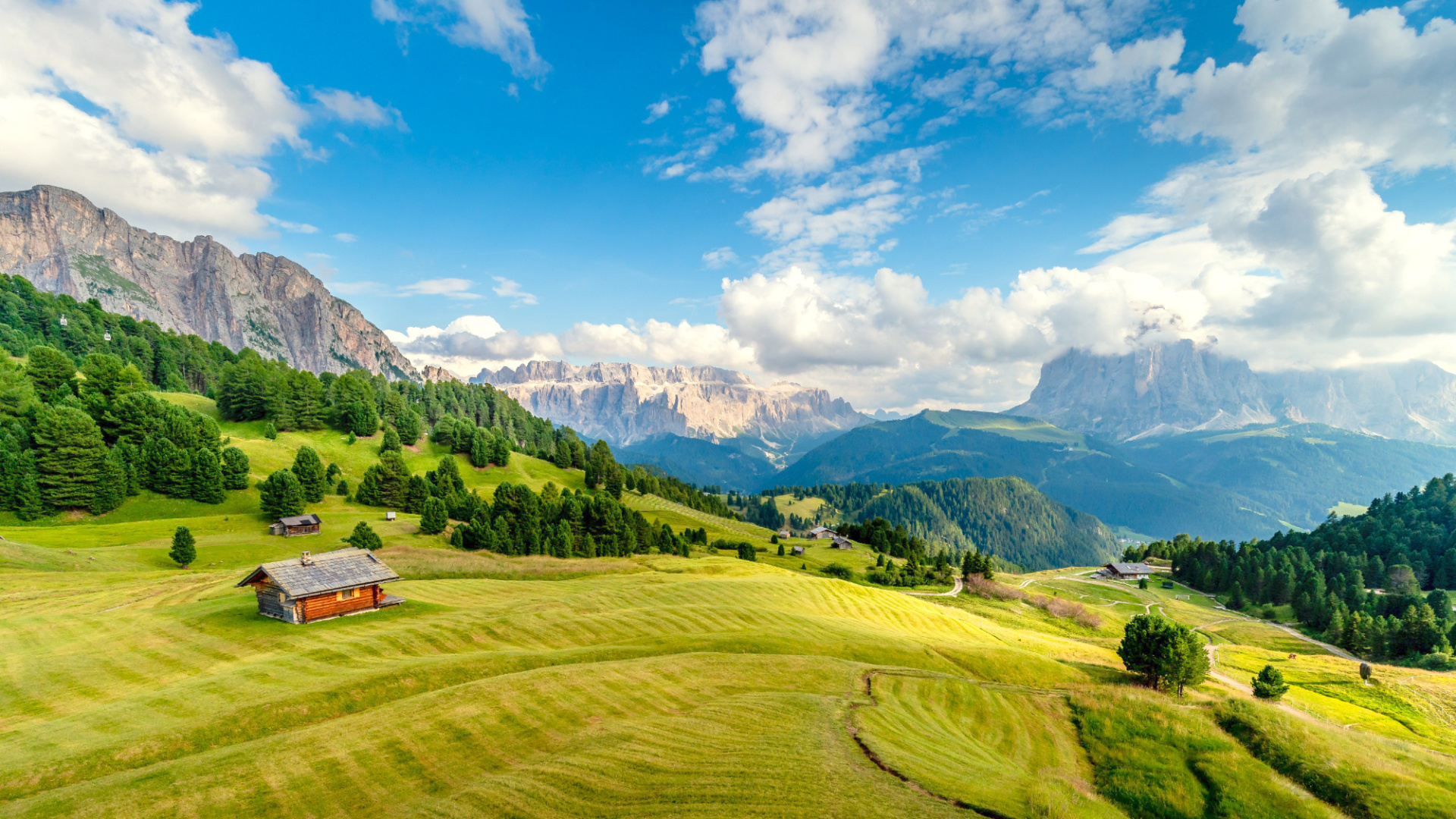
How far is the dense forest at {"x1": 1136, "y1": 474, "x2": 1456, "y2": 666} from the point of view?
88438 mm

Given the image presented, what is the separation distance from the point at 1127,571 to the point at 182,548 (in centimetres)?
19427

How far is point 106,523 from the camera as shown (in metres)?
76.2

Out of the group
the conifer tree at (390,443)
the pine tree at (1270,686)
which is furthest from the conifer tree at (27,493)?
the pine tree at (1270,686)

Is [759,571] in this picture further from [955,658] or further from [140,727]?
[140,727]

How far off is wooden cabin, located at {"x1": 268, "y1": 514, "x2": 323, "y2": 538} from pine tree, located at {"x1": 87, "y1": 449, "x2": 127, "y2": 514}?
22.5 metres

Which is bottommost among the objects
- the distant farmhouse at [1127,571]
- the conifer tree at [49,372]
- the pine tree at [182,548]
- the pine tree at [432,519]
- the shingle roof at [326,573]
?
the pine tree at [182,548]

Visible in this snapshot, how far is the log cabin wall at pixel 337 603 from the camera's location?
1531 inches

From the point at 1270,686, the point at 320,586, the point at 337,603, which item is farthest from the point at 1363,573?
the point at 320,586

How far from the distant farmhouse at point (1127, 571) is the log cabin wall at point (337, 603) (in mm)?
173126

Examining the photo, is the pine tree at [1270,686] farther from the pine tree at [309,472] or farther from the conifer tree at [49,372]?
the conifer tree at [49,372]

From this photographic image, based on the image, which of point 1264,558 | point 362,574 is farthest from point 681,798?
point 1264,558

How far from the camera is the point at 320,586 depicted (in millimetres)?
39094

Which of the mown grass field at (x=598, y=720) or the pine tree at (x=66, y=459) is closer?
the mown grass field at (x=598, y=720)

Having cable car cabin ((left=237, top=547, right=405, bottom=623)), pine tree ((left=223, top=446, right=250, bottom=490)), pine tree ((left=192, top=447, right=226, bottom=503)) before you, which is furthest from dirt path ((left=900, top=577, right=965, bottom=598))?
pine tree ((left=223, top=446, right=250, bottom=490))
